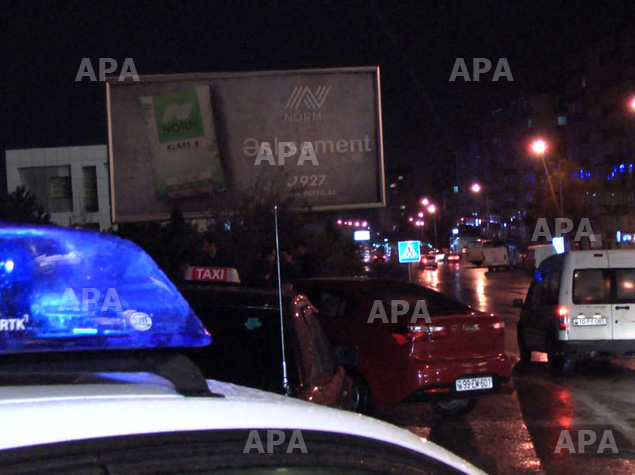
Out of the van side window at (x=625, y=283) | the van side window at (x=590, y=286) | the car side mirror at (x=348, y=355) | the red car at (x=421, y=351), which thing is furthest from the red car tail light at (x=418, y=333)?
the van side window at (x=625, y=283)

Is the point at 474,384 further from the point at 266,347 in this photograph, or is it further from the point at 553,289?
the point at 266,347

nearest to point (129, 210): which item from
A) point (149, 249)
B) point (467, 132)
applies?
point (149, 249)

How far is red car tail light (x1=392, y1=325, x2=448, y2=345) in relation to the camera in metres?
8.88

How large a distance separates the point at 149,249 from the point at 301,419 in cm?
1286

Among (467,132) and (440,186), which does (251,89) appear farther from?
(440,186)

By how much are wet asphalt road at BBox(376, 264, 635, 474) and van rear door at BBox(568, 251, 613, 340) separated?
2.21 feet

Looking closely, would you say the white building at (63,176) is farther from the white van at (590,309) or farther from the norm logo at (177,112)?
the white van at (590,309)

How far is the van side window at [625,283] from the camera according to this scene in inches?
488

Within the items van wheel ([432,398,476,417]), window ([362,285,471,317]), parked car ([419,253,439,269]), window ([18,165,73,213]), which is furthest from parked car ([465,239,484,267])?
van wheel ([432,398,476,417])

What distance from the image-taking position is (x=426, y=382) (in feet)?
28.8
